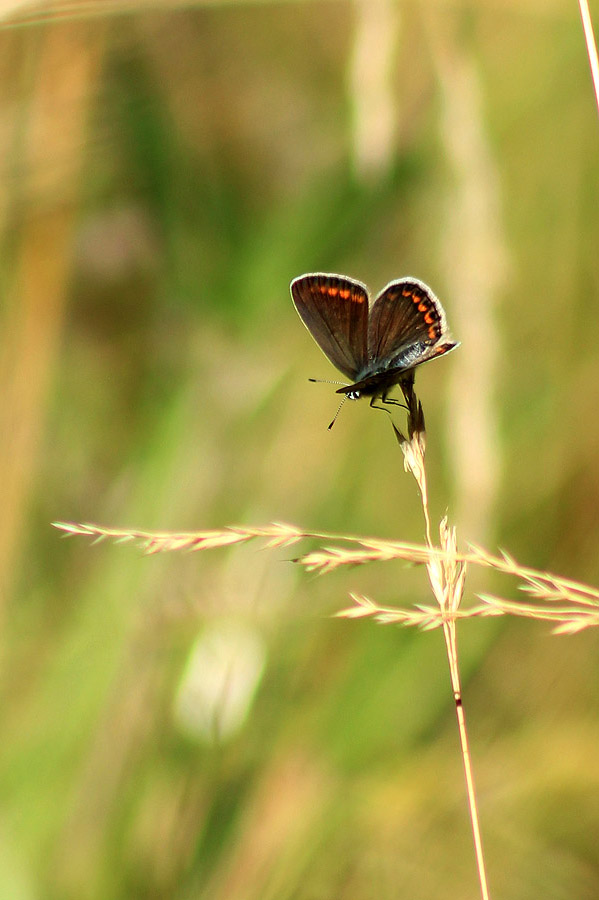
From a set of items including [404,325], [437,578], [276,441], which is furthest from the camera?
[276,441]

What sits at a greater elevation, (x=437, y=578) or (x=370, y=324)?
(x=370, y=324)

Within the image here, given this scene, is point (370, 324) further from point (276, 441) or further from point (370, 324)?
point (276, 441)

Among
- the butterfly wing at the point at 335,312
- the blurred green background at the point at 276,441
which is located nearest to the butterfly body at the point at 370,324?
the butterfly wing at the point at 335,312

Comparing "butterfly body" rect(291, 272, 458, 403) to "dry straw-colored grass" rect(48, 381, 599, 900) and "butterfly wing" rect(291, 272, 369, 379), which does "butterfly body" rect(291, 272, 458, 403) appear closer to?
"butterfly wing" rect(291, 272, 369, 379)

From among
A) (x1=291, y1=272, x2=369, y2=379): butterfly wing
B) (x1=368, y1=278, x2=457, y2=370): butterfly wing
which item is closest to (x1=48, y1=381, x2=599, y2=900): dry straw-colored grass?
(x1=368, y1=278, x2=457, y2=370): butterfly wing

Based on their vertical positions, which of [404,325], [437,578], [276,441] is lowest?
[437,578]

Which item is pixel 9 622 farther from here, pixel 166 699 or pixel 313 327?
pixel 313 327

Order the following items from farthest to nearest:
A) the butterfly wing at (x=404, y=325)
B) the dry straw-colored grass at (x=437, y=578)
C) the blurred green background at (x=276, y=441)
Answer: the blurred green background at (x=276, y=441) → the butterfly wing at (x=404, y=325) → the dry straw-colored grass at (x=437, y=578)

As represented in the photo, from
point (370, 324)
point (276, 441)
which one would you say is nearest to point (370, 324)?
point (370, 324)

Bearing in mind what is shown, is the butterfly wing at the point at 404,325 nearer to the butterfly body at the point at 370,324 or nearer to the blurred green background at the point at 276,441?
the butterfly body at the point at 370,324
